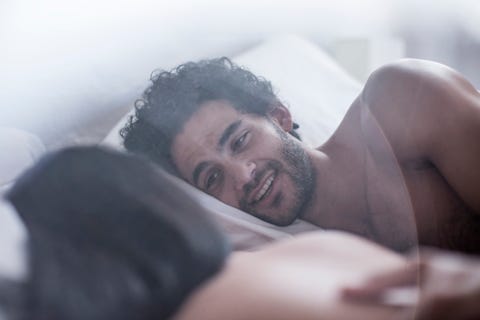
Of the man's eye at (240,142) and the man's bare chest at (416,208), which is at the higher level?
the man's eye at (240,142)

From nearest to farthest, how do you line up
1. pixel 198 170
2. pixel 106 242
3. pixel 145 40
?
pixel 106 242, pixel 198 170, pixel 145 40

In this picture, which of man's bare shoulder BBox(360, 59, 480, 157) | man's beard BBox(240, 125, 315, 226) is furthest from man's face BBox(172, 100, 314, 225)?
man's bare shoulder BBox(360, 59, 480, 157)

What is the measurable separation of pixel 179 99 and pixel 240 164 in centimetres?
8

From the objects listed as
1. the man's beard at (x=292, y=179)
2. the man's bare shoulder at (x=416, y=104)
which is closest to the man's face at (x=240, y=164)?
the man's beard at (x=292, y=179)

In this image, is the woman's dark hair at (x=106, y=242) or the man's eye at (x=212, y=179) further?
the man's eye at (x=212, y=179)

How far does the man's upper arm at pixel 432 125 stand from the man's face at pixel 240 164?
11cm

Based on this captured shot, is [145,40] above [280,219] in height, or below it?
above

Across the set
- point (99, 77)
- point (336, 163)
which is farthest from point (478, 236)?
point (99, 77)

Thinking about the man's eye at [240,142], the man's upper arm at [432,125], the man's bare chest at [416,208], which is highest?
the man's upper arm at [432,125]

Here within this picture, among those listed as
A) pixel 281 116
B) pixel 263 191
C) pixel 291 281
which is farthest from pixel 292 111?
pixel 291 281

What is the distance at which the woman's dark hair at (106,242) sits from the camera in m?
0.36

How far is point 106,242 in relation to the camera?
37 cm

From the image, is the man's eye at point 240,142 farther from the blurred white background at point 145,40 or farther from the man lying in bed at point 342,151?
the blurred white background at point 145,40

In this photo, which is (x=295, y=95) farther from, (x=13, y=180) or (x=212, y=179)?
(x=13, y=180)
